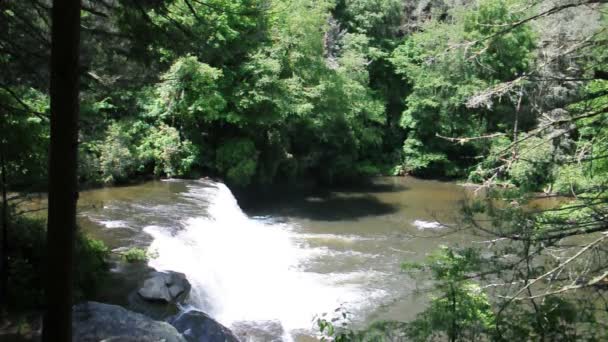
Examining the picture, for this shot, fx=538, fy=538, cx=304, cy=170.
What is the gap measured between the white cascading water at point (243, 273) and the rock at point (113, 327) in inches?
112

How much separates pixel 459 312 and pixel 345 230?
39.9 feet

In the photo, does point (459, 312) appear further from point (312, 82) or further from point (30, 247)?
point (312, 82)

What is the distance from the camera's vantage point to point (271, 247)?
1419 centimetres

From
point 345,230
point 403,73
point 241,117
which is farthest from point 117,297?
point 403,73

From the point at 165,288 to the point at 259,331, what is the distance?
1.86 m

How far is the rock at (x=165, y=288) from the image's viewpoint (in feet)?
27.3

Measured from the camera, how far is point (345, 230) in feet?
54.5

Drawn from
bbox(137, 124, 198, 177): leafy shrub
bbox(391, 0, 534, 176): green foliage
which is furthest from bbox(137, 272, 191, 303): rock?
bbox(391, 0, 534, 176): green foliage

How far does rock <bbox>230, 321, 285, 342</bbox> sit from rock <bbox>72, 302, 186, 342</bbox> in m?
2.78

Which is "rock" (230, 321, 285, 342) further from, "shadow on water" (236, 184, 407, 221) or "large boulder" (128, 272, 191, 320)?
"shadow on water" (236, 184, 407, 221)

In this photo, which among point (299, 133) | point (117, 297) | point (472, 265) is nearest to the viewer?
point (472, 265)

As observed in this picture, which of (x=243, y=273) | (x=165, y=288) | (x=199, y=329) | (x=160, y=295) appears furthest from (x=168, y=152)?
(x=199, y=329)

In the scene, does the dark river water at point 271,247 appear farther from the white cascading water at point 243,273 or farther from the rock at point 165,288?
the rock at point 165,288

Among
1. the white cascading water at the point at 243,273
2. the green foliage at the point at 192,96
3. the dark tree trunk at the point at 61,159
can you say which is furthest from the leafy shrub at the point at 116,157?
the dark tree trunk at the point at 61,159
